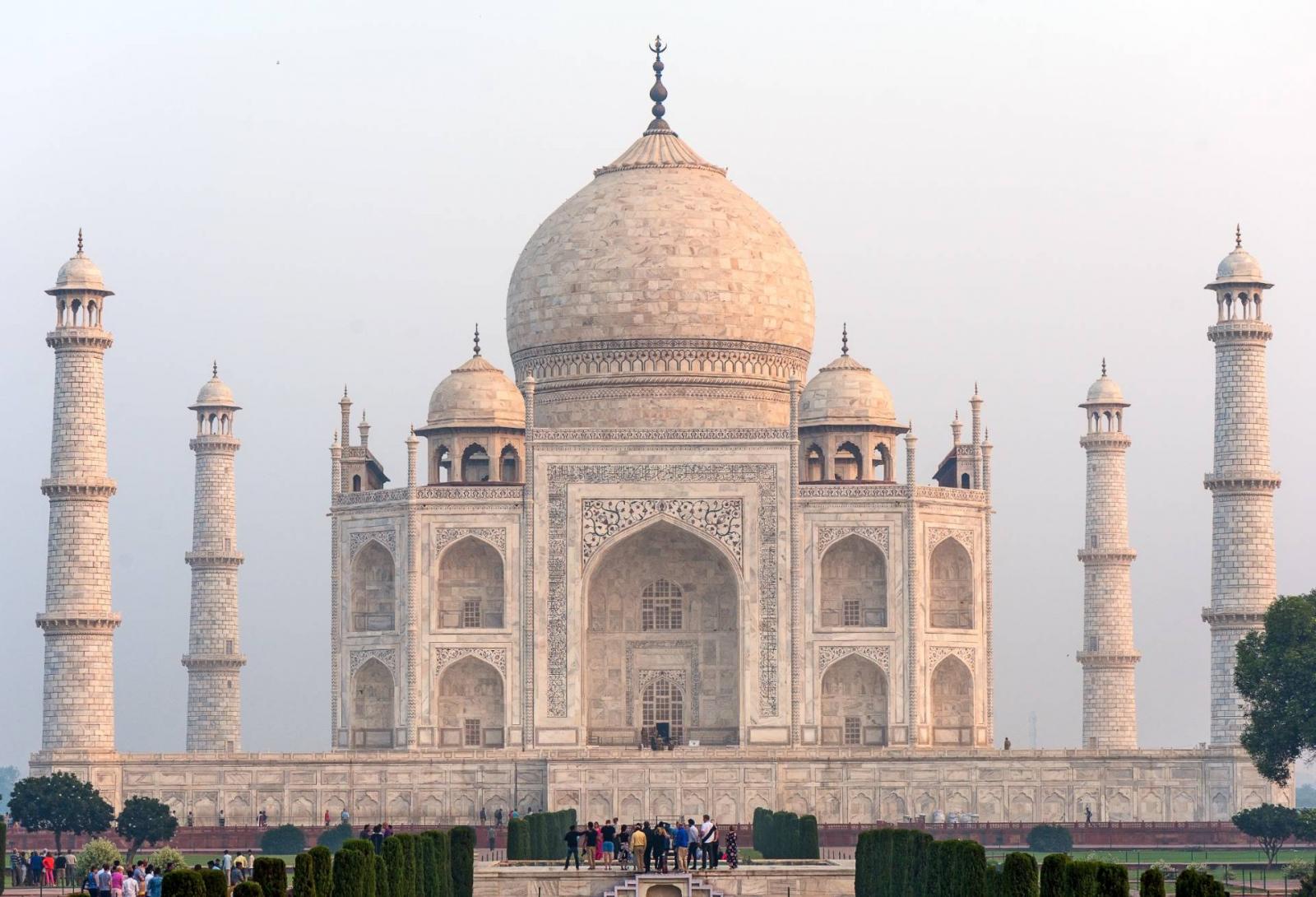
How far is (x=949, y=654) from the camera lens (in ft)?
139

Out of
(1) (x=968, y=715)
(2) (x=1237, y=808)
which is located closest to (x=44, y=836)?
(1) (x=968, y=715)

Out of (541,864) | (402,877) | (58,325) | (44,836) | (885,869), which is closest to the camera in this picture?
(402,877)

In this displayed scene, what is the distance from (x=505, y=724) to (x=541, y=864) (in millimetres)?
9730

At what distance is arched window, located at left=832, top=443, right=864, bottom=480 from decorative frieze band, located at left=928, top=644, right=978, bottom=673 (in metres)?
3.46

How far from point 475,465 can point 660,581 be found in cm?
406

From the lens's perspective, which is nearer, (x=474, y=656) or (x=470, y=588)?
(x=474, y=656)

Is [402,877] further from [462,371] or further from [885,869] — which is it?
Result: [462,371]

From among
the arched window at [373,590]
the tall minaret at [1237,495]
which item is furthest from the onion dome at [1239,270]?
the arched window at [373,590]

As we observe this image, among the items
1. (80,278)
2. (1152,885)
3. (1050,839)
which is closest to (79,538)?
(80,278)

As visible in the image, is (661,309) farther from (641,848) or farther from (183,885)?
(183,885)

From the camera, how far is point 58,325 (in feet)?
135

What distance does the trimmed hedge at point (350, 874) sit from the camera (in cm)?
2289

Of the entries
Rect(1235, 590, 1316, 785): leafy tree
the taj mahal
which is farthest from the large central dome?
Rect(1235, 590, 1316, 785): leafy tree

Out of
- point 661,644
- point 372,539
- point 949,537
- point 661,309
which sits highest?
point 661,309
